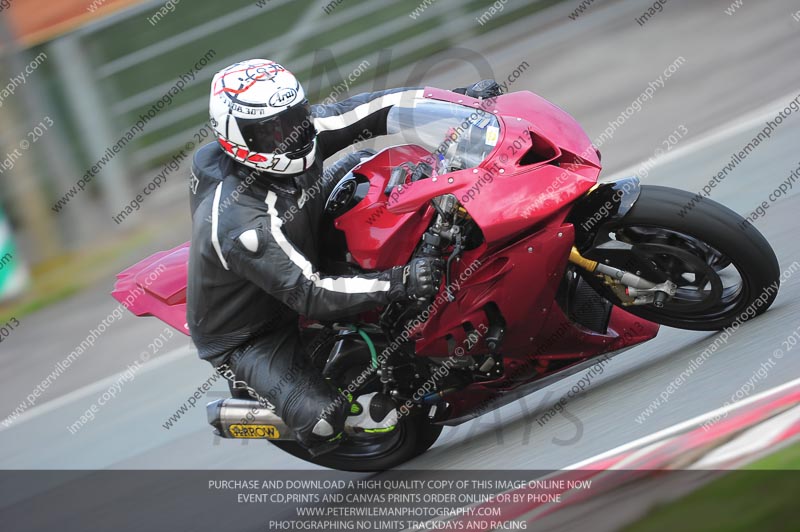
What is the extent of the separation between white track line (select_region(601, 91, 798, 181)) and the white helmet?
12.7 feet

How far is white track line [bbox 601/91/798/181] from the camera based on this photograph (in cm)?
718

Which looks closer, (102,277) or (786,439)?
(786,439)

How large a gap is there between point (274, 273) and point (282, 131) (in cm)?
57

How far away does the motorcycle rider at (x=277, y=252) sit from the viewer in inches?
151

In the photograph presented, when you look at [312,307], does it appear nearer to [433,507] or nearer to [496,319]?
[496,319]

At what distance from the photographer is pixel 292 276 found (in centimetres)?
393

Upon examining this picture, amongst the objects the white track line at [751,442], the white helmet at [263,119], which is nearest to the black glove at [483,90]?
the white helmet at [263,119]

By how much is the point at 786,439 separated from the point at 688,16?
296 inches

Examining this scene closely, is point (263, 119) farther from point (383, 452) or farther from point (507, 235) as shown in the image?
point (383, 452)

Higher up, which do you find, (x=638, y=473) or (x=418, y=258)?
(x=638, y=473)

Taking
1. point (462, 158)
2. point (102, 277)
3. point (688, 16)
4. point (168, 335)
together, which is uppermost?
point (462, 158)

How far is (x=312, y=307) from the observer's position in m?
3.98

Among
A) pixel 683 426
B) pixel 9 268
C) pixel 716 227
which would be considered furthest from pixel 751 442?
pixel 9 268

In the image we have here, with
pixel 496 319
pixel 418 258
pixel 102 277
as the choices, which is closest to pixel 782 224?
pixel 496 319
